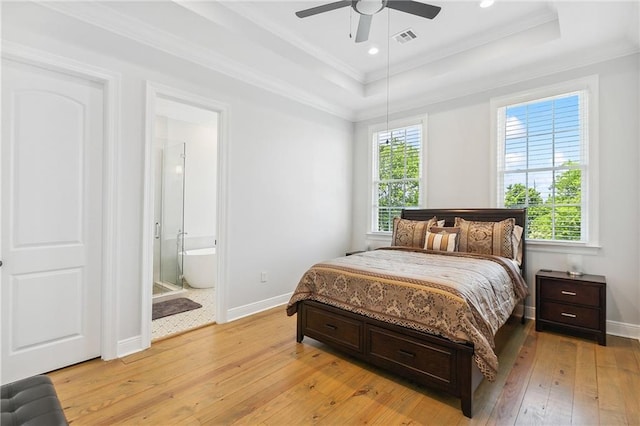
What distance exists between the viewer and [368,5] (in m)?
2.29

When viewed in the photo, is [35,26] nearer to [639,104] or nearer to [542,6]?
[542,6]

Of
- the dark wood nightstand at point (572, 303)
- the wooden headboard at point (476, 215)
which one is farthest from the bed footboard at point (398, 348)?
the wooden headboard at point (476, 215)

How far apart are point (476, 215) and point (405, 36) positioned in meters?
2.22

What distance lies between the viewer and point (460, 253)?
3.41m

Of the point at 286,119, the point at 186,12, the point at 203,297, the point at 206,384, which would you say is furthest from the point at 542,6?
the point at 203,297

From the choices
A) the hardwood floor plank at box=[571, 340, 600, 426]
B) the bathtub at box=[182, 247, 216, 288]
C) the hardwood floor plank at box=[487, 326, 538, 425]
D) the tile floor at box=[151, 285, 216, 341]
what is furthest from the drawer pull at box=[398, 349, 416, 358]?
the bathtub at box=[182, 247, 216, 288]

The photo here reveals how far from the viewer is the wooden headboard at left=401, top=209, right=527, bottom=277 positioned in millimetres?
3590

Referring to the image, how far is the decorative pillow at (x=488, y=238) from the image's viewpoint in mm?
3354

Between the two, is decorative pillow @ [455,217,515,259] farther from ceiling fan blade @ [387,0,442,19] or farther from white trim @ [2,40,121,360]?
white trim @ [2,40,121,360]

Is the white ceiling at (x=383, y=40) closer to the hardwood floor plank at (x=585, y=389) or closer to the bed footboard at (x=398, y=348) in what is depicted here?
the bed footboard at (x=398, y=348)

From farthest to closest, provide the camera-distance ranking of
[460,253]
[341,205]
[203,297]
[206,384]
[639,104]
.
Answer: [341,205]
[203,297]
[460,253]
[639,104]
[206,384]

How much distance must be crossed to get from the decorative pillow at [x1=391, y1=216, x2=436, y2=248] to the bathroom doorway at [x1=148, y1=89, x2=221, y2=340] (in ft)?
8.49

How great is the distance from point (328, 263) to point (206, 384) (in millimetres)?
1349

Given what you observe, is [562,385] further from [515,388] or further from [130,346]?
[130,346]
